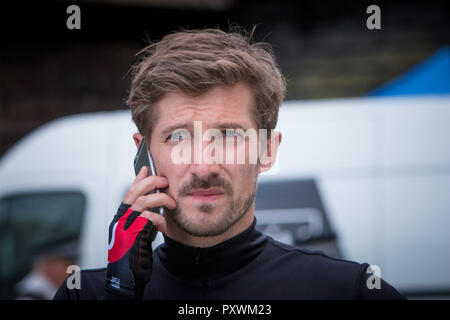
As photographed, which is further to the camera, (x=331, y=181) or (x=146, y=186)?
(x=331, y=181)

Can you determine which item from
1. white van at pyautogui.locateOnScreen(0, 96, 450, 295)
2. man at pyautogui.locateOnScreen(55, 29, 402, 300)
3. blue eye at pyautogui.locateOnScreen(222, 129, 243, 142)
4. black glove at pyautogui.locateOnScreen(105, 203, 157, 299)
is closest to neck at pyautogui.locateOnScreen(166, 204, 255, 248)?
man at pyautogui.locateOnScreen(55, 29, 402, 300)

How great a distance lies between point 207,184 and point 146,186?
19 centimetres

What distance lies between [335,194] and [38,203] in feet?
6.28

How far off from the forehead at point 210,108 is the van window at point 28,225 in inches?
87.8

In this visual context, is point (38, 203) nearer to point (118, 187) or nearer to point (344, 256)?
point (118, 187)

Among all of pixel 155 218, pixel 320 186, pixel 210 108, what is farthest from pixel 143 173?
pixel 320 186

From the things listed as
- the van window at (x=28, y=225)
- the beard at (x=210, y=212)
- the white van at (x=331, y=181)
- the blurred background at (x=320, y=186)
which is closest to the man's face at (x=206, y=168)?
the beard at (x=210, y=212)

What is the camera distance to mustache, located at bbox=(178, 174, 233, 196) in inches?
59.2

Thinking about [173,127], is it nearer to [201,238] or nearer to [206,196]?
[206,196]

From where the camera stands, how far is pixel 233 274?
5.33 ft

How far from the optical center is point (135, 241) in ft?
4.93

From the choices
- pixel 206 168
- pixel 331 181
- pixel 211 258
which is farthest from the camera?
pixel 331 181

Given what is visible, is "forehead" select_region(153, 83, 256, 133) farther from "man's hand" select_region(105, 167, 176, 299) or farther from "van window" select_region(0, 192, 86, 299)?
"van window" select_region(0, 192, 86, 299)
